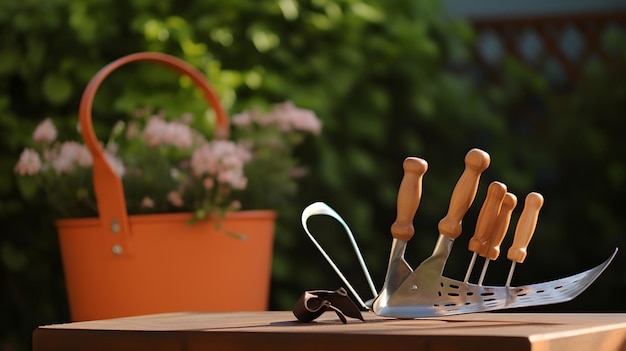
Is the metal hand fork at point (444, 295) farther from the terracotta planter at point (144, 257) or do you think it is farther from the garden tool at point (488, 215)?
the terracotta planter at point (144, 257)

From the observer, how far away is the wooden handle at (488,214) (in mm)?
1438

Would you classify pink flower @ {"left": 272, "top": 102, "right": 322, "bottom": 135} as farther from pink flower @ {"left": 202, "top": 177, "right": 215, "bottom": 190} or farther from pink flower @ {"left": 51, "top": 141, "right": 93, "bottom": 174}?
pink flower @ {"left": 51, "top": 141, "right": 93, "bottom": 174}

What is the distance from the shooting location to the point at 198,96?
122 inches

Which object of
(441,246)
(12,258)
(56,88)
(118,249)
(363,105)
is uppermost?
(56,88)

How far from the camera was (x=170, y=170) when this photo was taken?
2549 millimetres

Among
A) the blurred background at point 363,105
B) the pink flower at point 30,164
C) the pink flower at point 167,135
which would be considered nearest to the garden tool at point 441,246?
the pink flower at point 167,135

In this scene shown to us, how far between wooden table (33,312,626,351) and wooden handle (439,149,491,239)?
122 millimetres

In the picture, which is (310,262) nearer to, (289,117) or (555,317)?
(289,117)

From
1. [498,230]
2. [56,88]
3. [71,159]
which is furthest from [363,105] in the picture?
[498,230]

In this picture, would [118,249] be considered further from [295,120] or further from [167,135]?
[295,120]

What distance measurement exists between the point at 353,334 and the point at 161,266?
1.30m

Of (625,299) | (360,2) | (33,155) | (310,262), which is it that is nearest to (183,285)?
(33,155)

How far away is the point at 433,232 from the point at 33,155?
177 centimetres

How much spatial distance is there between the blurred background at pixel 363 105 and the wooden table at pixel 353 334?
1.74 metres
